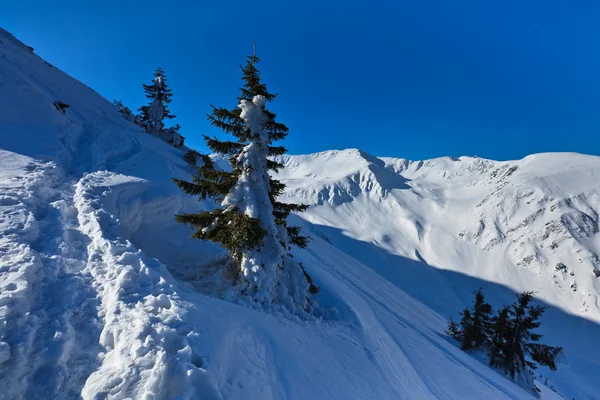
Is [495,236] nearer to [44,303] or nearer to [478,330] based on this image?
[478,330]

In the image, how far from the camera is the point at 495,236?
281 feet

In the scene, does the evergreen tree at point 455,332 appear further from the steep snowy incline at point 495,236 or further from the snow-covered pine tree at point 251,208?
the steep snowy incline at point 495,236

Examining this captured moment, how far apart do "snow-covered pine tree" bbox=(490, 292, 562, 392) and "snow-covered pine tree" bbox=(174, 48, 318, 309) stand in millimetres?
19301

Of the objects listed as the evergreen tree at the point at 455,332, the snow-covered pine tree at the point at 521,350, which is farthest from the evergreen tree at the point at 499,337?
the evergreen tree at the point at 455,332

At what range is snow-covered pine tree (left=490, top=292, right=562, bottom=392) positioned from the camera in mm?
20661

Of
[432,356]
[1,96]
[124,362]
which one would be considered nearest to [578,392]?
[432,356]

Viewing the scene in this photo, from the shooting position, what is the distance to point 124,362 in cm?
400

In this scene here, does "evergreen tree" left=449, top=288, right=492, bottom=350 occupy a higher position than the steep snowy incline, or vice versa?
the steep snowy incline

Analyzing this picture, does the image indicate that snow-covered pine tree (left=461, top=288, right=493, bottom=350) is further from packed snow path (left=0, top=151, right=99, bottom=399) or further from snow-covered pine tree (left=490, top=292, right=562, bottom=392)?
packed snow path (left=0, top=151, right=99, bottom=399)

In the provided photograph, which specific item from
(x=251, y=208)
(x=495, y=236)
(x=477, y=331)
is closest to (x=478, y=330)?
(x=477, y=331)

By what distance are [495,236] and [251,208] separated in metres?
96.8

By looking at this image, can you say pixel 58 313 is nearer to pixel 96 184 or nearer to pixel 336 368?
pixel 336 368

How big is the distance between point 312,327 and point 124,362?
5.68 m

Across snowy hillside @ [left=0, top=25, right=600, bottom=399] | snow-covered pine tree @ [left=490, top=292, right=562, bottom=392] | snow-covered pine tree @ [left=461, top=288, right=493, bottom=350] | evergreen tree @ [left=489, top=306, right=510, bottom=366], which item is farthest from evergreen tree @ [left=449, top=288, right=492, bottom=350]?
snowy hillside @ [left=0, top=25, right=600, bottom=399]
